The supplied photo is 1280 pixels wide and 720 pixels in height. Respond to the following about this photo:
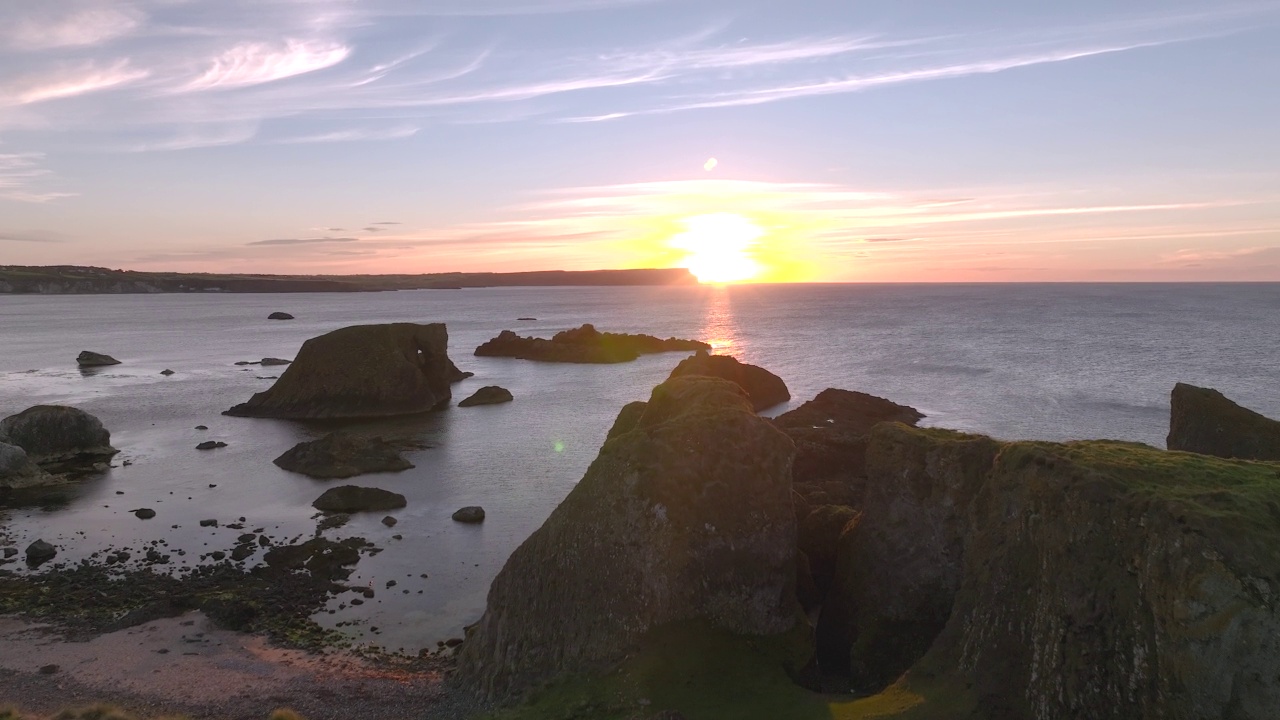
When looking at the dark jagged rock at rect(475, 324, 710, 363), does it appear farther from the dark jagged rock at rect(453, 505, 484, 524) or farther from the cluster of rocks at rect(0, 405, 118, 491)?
the dark jagged rock at rect(453, 505, 484, 524)

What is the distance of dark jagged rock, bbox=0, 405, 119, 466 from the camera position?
1939 inches

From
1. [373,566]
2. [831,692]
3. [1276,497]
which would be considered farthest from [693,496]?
[373,566]

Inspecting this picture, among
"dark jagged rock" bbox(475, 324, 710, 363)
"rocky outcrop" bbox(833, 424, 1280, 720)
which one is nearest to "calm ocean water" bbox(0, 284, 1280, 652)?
"dark jagged rock" bbox(475, 324, 710, 363)

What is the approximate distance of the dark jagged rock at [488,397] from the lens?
72.7 m

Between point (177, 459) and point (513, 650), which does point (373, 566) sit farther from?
point (177, 459)

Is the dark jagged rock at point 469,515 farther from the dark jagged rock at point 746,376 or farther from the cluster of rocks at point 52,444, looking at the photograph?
the dark jagged rock at point 746,376

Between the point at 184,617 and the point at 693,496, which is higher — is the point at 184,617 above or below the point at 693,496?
below

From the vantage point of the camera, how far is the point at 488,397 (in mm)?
73500

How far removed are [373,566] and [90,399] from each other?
191 ft

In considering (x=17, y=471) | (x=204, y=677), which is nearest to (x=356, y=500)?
(x=204, y=677)

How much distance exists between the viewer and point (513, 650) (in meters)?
20.7

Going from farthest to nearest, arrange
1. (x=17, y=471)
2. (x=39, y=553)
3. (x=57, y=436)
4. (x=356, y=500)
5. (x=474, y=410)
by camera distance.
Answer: (x=474, y=410) → (x=57, y=436) → (x=17, y=471) → (x=356, y=500) → (x=39, y=553)

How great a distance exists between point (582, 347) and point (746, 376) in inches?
1597

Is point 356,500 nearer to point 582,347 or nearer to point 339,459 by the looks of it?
point 339,459
